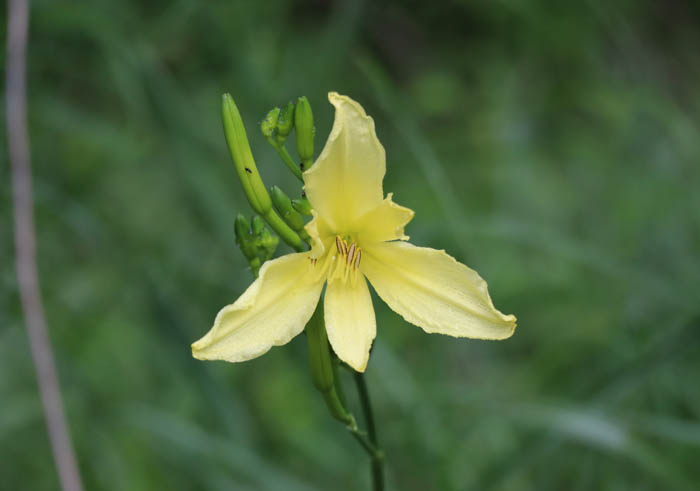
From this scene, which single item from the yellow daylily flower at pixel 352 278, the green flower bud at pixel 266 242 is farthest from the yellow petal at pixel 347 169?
the green flower bud at pixel 266 242

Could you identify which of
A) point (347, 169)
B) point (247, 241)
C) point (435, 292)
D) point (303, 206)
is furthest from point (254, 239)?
point (435, 292)

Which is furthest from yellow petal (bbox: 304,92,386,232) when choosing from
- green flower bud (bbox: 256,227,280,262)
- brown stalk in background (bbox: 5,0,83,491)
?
brown stalk in background (bbox: 5,0,83,491)

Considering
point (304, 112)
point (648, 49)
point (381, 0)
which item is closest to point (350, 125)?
point (304, 112)

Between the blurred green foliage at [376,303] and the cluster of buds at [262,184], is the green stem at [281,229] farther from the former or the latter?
the blurred green foliage at [376,303]

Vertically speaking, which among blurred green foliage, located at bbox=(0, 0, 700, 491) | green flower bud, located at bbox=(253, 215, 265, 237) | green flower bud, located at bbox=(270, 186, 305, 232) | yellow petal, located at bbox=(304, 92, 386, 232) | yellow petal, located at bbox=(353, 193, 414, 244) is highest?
blurred green foliage, located at bbox=(0, 0, 700, 491)

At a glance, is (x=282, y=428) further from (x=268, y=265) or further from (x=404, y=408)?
(x=268, y=265)

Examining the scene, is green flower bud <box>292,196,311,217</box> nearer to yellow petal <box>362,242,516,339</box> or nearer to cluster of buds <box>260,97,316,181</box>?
cluster of buds <box>260,97,316,181</box>

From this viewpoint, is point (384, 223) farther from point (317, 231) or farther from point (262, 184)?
point (262, 184)

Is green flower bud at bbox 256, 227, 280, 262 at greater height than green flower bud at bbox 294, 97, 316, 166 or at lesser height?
lesser
